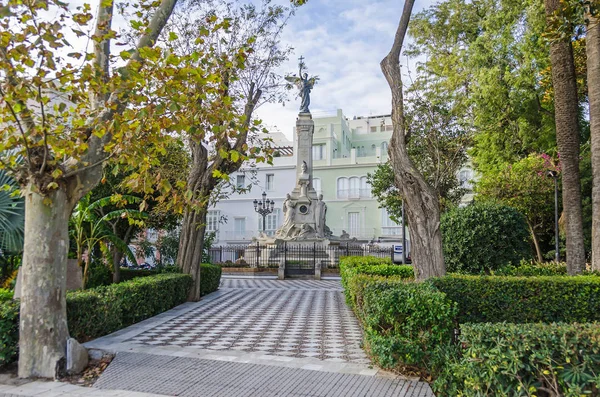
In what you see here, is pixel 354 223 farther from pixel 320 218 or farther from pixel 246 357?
pixel 246 357

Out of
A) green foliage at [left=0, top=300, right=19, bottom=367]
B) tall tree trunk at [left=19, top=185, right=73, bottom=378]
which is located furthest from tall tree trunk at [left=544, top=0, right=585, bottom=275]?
green foliage at [left=0, top=300, right=19, bottom=367]

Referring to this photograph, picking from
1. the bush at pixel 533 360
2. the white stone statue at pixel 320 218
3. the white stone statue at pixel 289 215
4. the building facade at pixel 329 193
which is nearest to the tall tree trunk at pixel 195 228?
the bush at pixel 533 360

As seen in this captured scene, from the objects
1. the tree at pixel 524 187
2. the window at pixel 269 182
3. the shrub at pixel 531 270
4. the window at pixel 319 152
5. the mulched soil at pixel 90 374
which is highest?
the window at pixel 319 152

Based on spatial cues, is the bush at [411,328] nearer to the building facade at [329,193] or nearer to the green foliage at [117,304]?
the green foliage at [117,304]

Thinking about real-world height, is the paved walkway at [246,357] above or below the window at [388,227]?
below

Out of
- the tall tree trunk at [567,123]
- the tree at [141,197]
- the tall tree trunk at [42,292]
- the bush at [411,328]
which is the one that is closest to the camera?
the bush at [411,328]

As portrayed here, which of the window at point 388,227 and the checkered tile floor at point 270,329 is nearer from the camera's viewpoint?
the checkered tile floor at point 270,329

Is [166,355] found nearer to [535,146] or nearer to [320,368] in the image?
[320,368]

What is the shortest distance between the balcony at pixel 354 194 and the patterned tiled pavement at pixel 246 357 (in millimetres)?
33615

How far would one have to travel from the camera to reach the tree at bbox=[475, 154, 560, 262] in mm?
21156

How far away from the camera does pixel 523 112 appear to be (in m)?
21.3

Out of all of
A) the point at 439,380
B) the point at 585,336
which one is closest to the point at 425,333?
the point at 439,380

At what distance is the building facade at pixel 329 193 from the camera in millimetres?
44062

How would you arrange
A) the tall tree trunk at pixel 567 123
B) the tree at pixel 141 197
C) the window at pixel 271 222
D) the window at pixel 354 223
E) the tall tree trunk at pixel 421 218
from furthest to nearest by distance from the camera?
the window at pixel 271 222 → the window at pixel 354 223 → the tree at pixel 141 197 → the tall tree trunk at pixel 567 123 → the tall tree trunk at pixel 421 218
